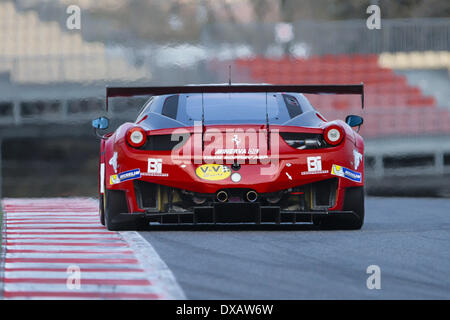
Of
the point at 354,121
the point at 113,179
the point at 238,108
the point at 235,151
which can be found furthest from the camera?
the point at 354,121

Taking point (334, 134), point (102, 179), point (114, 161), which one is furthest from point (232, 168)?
point (102, 179)

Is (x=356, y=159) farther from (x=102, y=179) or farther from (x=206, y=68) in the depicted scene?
(x=206, y=68)

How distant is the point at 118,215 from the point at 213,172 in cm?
83

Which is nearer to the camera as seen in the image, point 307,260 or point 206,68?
point 307,260

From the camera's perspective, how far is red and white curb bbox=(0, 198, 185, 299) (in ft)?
16.9

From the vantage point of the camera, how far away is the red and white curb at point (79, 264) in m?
5.16

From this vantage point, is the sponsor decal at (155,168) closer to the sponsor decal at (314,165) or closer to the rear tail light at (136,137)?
the rear tail light at (136,137)

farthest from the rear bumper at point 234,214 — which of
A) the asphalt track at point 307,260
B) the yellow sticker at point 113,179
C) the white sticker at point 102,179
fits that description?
the white sticker at point 102,179

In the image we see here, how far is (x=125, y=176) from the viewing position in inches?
313

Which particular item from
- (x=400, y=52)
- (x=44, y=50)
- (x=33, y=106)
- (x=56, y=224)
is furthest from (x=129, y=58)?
(x=56, y=224)

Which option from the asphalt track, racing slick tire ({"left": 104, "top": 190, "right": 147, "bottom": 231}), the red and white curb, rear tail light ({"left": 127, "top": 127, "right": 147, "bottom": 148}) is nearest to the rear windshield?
rear tail light ({"left": 127, "top": 127, "right": 147, "bottom": 148})

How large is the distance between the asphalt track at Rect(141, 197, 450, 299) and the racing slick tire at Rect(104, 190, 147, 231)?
0.14 meters

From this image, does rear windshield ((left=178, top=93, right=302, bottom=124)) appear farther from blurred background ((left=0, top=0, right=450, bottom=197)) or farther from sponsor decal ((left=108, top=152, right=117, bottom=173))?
blurred background ((left=0, top=0, right=450, bottom=197))
